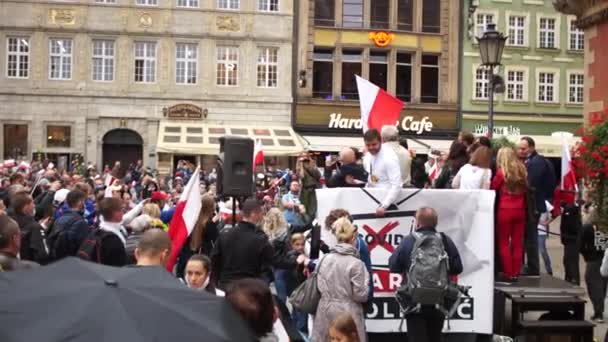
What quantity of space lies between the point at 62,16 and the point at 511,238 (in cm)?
Answer: 2937

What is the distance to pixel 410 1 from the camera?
3731cm

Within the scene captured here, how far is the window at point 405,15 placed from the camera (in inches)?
1461

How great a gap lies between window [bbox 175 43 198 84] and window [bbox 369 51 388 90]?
7898mm

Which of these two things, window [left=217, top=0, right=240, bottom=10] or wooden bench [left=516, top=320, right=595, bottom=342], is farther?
window [left=217, top=0, right=240, bottom=10]

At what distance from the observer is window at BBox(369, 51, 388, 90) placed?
36969 mm

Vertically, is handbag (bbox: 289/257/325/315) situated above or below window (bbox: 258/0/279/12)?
below

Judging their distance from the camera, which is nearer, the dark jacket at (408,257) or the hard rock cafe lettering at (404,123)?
the dark jacket at (408,257)

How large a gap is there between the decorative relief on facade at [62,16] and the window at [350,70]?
11735 millimetres

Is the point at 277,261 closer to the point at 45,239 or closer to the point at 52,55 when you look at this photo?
the point at 45,239

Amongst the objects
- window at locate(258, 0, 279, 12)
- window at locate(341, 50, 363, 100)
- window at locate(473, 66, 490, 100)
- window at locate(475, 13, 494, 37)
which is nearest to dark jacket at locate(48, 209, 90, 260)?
window at locate(258, 0, 279, 12)

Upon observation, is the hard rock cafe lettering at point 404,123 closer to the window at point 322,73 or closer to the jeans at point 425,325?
the window at point 322,73

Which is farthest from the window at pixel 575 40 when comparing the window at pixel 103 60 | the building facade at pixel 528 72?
the window at pixel 103 60

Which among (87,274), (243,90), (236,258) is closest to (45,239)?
(236,258)

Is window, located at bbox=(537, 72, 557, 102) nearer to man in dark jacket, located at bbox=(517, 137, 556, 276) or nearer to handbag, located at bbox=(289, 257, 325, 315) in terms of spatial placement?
man in dark jacket, located at bbox=(517, 137, 556, 276)
